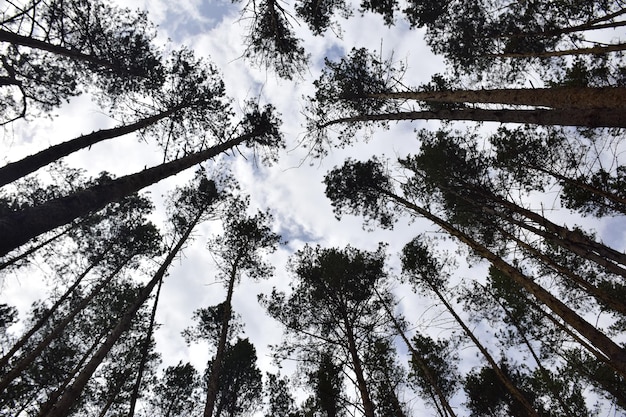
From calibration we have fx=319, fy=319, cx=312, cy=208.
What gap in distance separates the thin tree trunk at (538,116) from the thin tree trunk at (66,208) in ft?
19.5

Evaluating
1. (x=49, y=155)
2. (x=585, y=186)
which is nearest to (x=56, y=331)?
(x=49, y=155)

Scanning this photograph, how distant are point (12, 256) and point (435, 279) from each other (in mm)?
15721

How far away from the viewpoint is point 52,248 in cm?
1179

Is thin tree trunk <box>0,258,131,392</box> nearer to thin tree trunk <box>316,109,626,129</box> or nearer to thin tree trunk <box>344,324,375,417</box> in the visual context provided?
thin tree trunk <box>344,324,375,417</box>

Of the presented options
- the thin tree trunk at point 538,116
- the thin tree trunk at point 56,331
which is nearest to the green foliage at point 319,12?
the thin tree trunk at point 538,116

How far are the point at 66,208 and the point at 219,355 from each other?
27.4 ft

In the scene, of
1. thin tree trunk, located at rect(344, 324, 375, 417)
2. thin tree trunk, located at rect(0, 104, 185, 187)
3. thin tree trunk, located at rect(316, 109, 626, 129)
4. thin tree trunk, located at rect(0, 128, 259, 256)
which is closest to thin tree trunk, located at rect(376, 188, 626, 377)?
thin tree trunk, located at rect(316, 109, 626, 129)

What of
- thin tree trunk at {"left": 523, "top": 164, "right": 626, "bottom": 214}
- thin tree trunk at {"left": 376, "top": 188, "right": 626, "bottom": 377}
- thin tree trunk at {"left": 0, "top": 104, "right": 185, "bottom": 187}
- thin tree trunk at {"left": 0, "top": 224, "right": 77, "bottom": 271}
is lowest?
thin tree trunk at {"left": 376, "top": 188, "right": 626, "bottom": 377}

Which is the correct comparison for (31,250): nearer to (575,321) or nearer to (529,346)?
(575,321)

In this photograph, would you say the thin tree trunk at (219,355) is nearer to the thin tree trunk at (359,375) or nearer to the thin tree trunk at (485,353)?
the thin tree trunk at (359,375)

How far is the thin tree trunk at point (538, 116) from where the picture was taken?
365 cm

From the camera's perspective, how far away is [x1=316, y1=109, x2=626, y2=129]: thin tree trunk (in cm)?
365

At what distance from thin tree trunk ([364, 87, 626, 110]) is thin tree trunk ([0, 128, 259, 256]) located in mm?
5842

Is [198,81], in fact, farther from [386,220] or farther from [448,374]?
[448,374]
